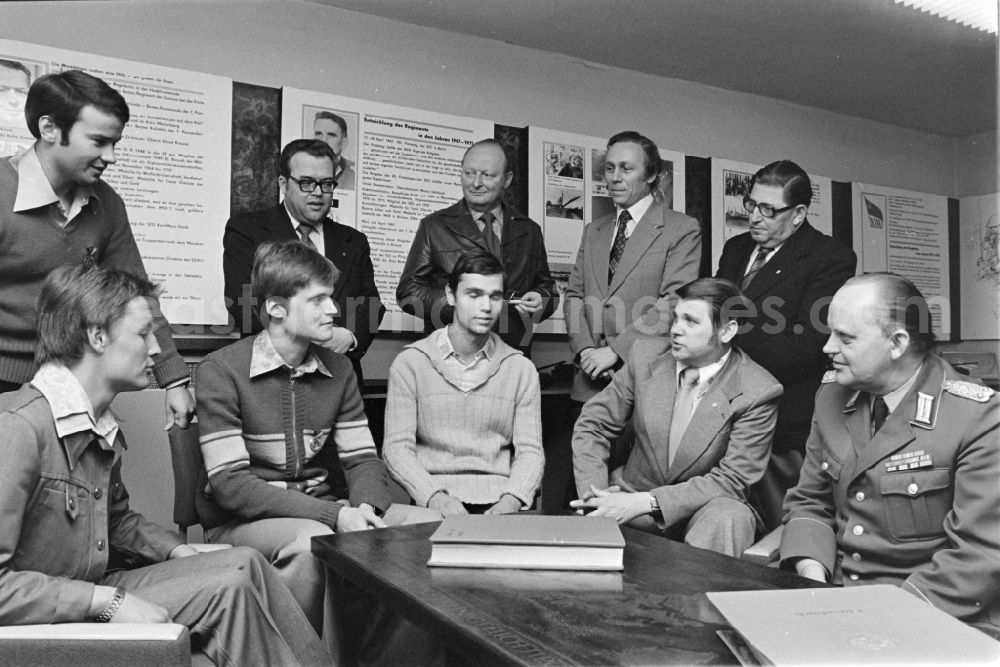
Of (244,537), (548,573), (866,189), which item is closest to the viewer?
(548,573)

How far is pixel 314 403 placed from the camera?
220 cm

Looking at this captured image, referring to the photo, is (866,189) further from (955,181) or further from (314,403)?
(314,403)

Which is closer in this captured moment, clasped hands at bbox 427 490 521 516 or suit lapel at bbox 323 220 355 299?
clasped hands at bbox 427 490 521 516

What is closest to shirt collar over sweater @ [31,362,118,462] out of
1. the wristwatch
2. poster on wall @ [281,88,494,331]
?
the wristwatch

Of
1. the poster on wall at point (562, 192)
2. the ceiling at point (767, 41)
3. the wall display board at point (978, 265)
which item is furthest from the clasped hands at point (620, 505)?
the wall display board at point (978, 265)

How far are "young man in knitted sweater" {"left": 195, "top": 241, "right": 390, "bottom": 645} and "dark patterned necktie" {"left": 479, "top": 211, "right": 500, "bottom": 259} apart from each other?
985 mm

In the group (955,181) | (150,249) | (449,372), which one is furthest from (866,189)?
(150,249)

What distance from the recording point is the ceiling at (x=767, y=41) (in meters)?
3.80

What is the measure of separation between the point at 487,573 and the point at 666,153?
3.72 metres

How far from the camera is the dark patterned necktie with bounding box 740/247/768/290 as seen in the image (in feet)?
9.66

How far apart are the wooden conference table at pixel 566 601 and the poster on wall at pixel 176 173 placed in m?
2.10

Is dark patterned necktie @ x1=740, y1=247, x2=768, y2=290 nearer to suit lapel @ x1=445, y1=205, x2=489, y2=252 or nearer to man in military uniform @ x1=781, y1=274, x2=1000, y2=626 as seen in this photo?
suit lapel @ x1=445, y1=205, x2=489, y2=252

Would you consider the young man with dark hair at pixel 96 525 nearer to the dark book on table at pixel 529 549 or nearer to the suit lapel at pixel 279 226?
the dark book on table at pixel 529 549

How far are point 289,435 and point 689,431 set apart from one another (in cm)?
115
